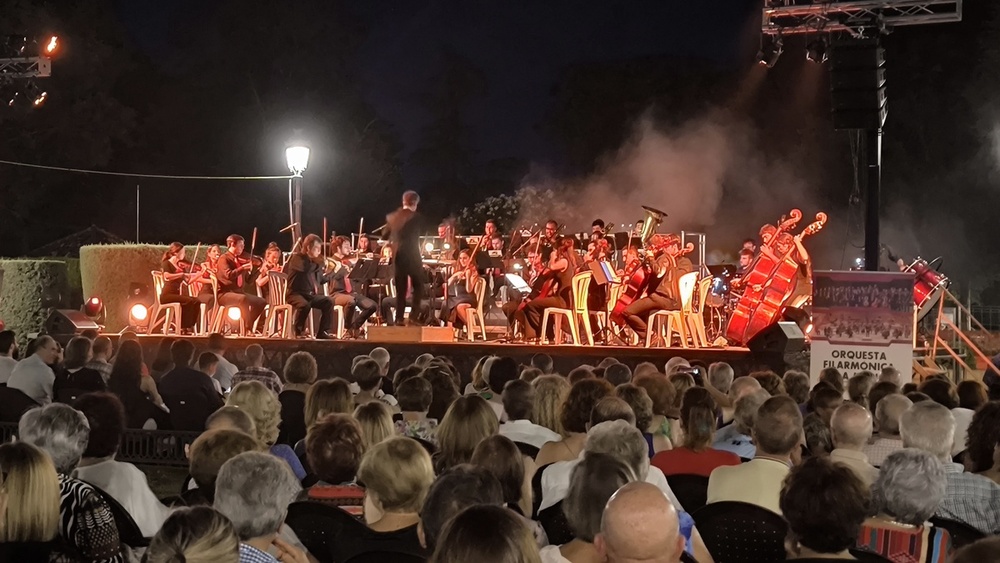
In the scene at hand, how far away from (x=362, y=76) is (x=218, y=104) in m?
5.51

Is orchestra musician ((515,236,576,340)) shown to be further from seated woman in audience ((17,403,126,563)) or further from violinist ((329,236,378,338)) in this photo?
seated woman in audience ((17,403,126,563))

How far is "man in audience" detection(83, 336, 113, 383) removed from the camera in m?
8.48

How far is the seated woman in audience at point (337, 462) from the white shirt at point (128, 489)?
1.74ft

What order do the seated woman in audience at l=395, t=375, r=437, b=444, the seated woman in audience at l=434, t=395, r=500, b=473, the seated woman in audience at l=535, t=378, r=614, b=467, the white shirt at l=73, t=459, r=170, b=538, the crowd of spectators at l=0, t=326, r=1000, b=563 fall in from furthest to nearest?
the seated woman in audience at l=395, t=375, r=437, b=444 → the seated woman in audience at l=535, t=378, r=614, b=467 → the seated woman in audience at l=434, t=395, r=500, b=473 → the white shirt at l=73, t=459, r=170, b=538 → the crowd of spectators at l=0, t=326, r=1000, b=563

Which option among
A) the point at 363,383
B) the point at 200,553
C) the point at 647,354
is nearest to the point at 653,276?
the point at 647,354

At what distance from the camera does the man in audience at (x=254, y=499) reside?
318cm

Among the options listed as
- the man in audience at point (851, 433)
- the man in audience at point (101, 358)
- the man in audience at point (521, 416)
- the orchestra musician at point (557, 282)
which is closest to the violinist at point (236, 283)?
the orchestra musician at point (557, 282)

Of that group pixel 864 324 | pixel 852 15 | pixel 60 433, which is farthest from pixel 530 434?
pixel 852 15

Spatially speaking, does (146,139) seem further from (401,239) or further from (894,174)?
(401,239)

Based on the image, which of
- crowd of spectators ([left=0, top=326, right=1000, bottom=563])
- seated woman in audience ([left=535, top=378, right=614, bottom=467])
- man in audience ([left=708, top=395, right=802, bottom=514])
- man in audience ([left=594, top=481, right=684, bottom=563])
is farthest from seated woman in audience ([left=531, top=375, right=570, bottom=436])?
man in audience ([left=594, top=481, right=684, bottom=563])

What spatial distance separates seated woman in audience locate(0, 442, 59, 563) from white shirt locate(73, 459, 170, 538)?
0.87m

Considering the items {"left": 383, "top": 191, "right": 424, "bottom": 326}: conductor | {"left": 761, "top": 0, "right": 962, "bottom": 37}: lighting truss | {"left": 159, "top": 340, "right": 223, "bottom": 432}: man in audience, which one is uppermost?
{"left": 761, "top": 0, "right": 962, "bottom": 37}: lighting truss

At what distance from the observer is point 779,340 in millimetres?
11578

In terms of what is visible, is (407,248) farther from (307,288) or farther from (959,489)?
(959,489)
